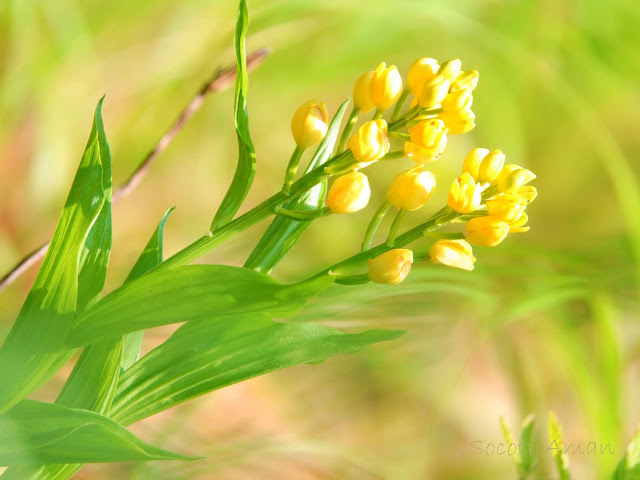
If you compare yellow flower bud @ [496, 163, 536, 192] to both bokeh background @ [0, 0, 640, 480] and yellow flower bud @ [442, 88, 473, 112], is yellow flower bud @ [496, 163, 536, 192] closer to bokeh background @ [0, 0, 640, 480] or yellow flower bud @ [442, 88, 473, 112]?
yellow flower bud @ [442, 88, 473, 112]

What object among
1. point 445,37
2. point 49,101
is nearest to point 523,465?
point 49,101

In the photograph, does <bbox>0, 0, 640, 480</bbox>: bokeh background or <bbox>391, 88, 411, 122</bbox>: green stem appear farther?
<bbox>0, 0, 640, 480</bbox>: bokeh background

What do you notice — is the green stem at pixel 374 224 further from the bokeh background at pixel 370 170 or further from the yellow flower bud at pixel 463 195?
the bokeh background at pixel 370 170

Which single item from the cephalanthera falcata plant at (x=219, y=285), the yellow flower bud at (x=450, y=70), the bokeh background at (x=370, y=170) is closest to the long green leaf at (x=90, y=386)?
the cephalanthera falcata plant at (x=219, y=285)

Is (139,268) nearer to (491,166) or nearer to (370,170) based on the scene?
(491,166)

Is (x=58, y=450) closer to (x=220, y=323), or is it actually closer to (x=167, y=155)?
(x=220, y=323)

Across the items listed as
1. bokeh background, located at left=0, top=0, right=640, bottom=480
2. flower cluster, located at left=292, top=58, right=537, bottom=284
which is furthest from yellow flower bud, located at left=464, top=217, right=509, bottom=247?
bokeh background, located at left=0, top=0, right=640, bottom=480
